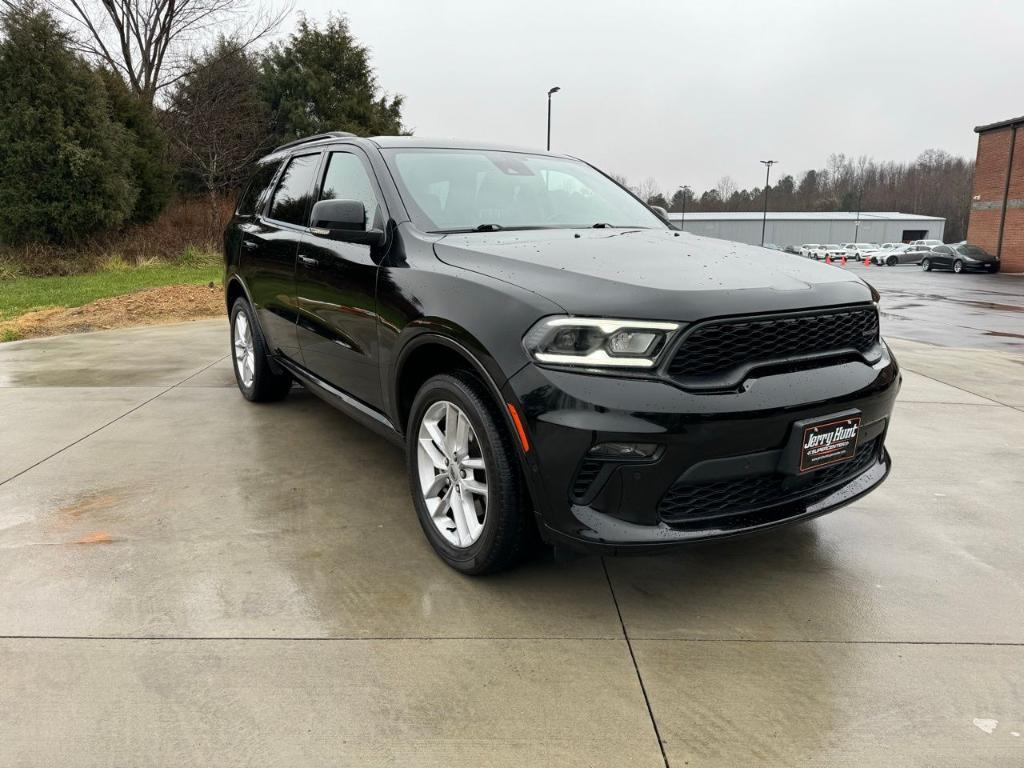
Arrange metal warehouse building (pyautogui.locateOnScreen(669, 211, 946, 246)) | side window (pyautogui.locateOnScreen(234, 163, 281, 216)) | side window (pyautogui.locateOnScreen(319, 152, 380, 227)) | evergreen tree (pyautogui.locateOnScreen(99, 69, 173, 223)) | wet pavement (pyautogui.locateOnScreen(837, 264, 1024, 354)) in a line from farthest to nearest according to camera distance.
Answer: metal warehouse building (pyautogui.locateOnScreen(669, 211, 946, 246)), evergreen tree (pyautogui.locateOnScreen(99, 69, 173, 223)), wet pavement (pyautogui.locateOnScreen(837, 264, 1024, 354)), side window (pyautogui.locateOnScreen(234, 163, 281, 216)), side window (pyautogui.locateOnScreen(319, 152, 380, 227))

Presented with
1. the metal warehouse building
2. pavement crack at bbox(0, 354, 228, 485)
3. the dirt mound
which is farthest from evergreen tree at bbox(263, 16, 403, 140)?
the metal warehouse building

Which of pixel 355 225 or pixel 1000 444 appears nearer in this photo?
pixel 355 225

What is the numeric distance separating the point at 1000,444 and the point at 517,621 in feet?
12.8

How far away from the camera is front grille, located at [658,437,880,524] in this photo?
2.43 meters

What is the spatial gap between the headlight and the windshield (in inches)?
45.2

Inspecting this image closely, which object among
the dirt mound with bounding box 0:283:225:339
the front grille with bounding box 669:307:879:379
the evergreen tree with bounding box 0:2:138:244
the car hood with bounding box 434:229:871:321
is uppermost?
the evergreen tree with bounding box 0:2:138:244

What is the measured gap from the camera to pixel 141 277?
1572 cm

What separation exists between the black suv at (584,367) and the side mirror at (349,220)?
0.01 m

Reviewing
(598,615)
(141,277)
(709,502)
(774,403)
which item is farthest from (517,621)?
(141,277)

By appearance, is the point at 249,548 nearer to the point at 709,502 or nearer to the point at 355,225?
the point at 355,225

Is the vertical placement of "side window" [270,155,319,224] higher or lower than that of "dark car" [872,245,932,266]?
higher

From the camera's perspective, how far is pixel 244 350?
5.75m

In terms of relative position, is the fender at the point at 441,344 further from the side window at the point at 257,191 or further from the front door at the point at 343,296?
the side window at the point at 257,191

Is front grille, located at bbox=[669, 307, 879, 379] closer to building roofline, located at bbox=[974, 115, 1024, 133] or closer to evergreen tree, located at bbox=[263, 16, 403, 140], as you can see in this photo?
evergreen tree, located at bbox=[263, 16, 403, 140]
